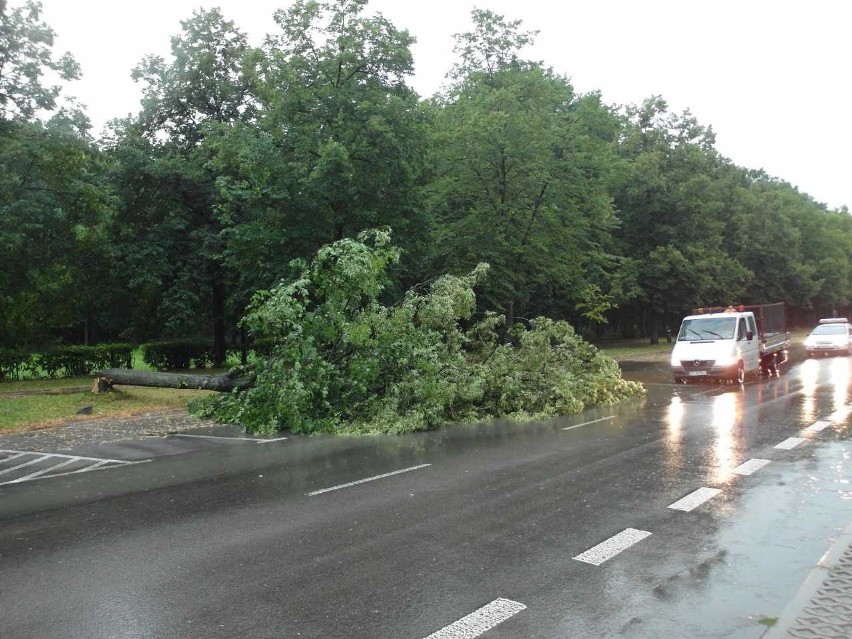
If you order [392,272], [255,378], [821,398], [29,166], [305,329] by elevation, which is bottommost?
[821,398]

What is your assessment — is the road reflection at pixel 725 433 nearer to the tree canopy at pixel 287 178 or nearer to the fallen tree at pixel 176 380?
the tree canopy at pixel 287 178

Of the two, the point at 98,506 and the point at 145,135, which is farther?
the point at 145,135

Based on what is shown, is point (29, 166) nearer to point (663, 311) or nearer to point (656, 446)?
point (656, 446)

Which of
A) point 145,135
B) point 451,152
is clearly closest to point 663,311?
point 451,152

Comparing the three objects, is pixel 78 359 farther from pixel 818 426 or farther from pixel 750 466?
pixel 818 426

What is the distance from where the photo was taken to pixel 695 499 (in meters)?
7.47

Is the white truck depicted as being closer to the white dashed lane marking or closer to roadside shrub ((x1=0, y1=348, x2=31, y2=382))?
the white dashed lane marking

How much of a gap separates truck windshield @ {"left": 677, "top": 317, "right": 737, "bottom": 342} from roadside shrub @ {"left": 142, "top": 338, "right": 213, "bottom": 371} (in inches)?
784

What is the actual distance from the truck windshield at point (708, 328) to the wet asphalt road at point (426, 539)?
9492 mm

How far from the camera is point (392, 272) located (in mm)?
21562

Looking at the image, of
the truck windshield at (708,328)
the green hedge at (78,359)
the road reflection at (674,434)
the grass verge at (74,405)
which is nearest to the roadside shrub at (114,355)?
the green hedge at (78,359)

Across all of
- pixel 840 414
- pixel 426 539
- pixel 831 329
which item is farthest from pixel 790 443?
pixel 831 329

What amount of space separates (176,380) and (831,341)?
29150mm

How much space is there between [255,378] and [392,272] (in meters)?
7.45
